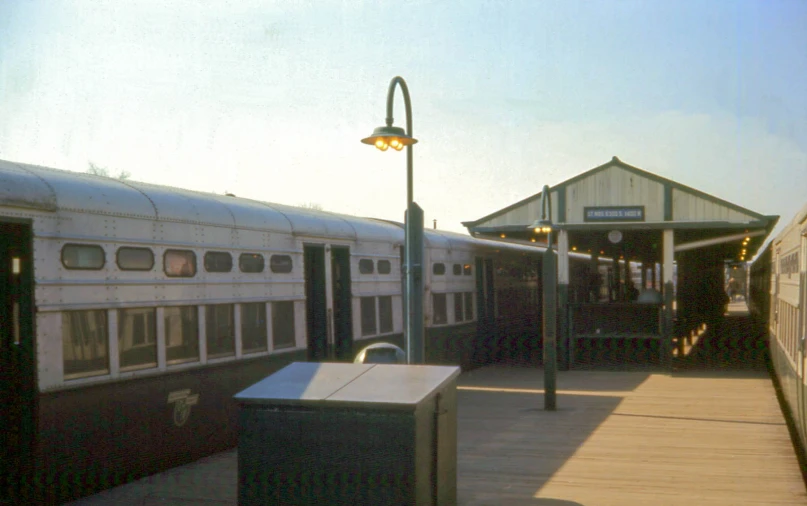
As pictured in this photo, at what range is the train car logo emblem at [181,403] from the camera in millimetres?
8758

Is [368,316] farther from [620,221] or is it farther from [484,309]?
[620,221]

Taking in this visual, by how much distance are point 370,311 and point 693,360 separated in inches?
465

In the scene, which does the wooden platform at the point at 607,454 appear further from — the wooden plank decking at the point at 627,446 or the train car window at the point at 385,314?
the train car window at the point at 385,314

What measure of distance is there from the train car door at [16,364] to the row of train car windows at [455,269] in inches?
423

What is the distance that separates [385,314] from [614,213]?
7.27m

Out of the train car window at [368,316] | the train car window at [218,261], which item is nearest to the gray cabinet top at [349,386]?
the train car window at [218,261]

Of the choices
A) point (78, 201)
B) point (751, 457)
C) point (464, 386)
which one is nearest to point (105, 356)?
point (78, 201)

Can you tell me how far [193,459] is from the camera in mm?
9055

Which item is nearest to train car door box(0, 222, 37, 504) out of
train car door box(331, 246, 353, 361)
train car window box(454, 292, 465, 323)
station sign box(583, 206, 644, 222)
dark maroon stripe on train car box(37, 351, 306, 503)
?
dark maroon stripe on train car box(37, 351, 306, 503)

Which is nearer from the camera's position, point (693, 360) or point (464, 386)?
point (464, 386)

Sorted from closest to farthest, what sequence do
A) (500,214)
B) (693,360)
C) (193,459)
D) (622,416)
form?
(193,459) → (622,416) → (500,214) → (693,360)

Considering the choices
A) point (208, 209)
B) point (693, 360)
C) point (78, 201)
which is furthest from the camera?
point (693, 360)

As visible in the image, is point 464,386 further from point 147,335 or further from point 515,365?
point 147,335

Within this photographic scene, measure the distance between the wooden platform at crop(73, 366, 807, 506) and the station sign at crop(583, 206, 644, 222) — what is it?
4516 mm
